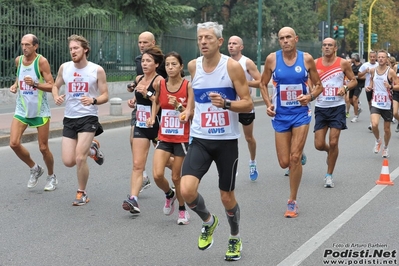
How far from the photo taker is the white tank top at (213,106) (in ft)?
19.5

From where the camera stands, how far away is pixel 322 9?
70500 millimetres

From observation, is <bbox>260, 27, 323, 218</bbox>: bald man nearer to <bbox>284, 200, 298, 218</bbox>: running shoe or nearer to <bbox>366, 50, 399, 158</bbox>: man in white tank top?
<bbox>284, 200, 298, 218</bbox>: running shoe

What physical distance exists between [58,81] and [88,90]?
0.49 meters

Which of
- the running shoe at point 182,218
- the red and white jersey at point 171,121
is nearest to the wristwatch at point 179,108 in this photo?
the red and white jersey at point 171,121

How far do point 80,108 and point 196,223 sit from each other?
195 centimetres

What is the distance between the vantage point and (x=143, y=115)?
785cm

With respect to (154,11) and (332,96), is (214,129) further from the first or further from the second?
(154,11)

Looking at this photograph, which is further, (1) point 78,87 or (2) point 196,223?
(1) point 78,87

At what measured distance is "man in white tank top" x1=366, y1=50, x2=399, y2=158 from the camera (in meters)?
12.6

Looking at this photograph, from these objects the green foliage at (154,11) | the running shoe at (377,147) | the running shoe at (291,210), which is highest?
the green foliage at (154,11)

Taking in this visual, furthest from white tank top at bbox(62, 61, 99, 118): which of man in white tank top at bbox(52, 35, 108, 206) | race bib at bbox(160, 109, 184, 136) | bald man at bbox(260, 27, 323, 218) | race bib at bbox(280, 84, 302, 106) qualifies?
race bib at bbox(280, 84, 302, 106)

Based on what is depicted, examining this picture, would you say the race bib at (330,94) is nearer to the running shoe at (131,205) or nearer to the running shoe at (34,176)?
the running shoe at (131,205)

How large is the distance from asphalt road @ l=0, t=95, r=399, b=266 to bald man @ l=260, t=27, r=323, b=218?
2.43ft

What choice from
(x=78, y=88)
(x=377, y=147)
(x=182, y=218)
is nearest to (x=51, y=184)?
(x=78, y=88)
